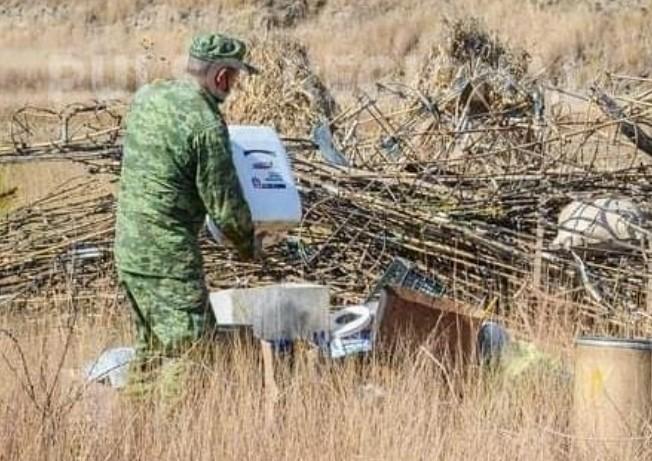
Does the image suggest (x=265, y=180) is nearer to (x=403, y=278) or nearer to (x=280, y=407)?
(x=280, y=407)

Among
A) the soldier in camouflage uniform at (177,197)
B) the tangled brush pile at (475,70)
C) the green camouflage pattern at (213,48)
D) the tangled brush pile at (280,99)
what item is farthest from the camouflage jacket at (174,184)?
the tangled brush pile at (280,99)

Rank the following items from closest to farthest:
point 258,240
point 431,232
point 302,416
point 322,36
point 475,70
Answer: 1. point 302,416
2. point 258,240
3. point 431,232
4. point 475,70
5. point 322,36

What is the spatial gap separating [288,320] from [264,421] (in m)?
0.98

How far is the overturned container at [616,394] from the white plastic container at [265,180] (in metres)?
1.39

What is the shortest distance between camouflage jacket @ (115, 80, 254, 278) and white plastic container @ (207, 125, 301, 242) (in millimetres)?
300

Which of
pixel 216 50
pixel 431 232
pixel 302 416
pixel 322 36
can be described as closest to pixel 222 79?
pixel 216 50

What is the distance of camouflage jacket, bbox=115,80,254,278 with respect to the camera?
5500 mm

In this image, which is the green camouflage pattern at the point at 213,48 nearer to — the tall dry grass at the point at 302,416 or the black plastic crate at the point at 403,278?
the tall dry grass at the point at 302,416

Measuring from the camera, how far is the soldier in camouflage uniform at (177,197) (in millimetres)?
5512

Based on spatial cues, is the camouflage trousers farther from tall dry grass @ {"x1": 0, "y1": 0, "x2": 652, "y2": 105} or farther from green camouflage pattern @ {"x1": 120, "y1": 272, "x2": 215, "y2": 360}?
tall dry grass @ {"x1": 0, "y1": 0, "x2": 652, "y2": 105}

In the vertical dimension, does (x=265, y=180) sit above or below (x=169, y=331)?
above

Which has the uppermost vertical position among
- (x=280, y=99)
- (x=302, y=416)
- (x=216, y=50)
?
(x=216, y=50)

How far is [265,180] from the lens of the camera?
6.06 meters

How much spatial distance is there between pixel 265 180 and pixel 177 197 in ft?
1.87
